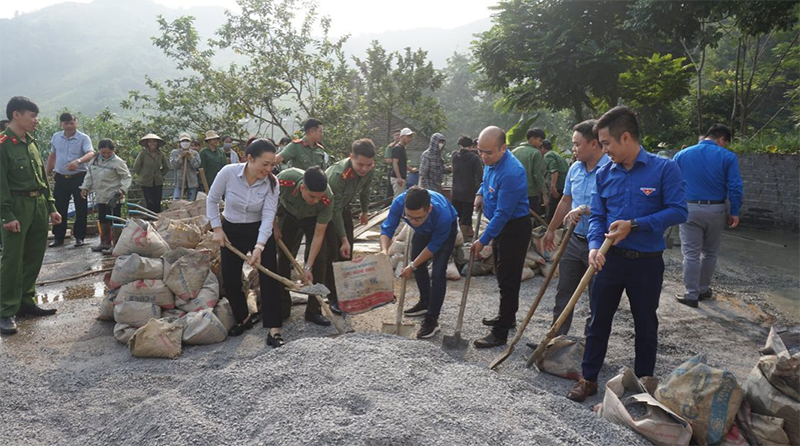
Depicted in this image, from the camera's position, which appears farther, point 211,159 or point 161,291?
point 211,159

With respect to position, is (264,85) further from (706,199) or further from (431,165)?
(706,199)

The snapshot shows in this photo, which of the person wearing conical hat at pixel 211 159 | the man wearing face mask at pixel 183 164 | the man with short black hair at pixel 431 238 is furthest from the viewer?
the person wearing conical hat at pixel 211 159

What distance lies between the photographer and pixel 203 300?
4.08m

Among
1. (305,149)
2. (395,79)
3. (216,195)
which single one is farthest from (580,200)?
(395,79)

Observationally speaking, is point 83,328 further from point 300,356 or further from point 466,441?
point 466,441

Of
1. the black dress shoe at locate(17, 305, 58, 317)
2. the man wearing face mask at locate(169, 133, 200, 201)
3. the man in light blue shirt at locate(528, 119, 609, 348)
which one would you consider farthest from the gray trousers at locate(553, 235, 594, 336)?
the man wearing face mask at locate(169, 133, 200, 201)

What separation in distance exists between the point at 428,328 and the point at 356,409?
1734 millimetres

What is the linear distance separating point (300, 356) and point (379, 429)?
895mm

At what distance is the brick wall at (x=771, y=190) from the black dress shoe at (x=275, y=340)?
10.6 metres

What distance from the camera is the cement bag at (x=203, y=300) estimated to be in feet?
13.3

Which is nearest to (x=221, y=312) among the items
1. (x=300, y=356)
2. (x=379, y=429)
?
(x=300, y=356)

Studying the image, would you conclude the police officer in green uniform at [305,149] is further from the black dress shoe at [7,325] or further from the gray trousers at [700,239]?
the gray trousers at [700,239]

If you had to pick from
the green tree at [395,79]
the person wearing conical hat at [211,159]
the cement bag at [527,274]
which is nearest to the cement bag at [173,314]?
the cement bag at [527,274]

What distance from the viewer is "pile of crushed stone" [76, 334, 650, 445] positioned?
6.89ft
